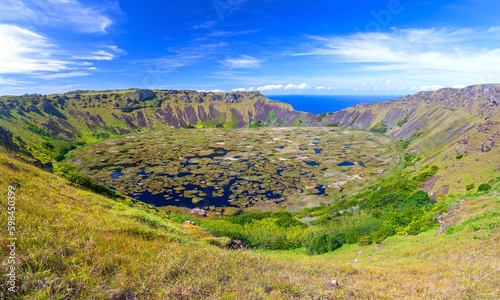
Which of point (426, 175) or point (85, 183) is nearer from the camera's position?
point (85, 183)

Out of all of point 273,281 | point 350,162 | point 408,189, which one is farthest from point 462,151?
point 273,281

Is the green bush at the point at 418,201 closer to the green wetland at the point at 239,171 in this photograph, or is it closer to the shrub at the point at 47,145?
the green wetland at the point at 239,171

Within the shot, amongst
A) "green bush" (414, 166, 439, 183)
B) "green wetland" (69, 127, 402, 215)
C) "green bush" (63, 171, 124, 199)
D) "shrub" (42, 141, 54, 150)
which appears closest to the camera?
"green bush" (63, 171, 124, 199)

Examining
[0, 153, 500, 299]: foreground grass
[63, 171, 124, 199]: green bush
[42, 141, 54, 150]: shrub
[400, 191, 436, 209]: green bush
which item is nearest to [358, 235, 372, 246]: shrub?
[400, 191, 436, 209]: green bush

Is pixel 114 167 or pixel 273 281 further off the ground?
pixel 273 281

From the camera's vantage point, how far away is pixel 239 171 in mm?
105312

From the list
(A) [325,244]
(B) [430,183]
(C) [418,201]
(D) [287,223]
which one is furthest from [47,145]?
(B) [430,183]

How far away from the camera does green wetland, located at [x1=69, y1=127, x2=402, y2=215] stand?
256 feet

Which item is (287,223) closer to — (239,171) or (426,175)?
(426,175)

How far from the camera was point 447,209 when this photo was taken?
115ft

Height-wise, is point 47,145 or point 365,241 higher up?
point 47,145

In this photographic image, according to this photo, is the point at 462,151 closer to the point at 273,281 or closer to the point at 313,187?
the point at 313,187

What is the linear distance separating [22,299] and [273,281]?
769 cm

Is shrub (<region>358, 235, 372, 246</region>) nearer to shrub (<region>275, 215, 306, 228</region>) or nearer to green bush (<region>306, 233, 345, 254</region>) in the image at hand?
green bush (<region>306, 233, 345, 254</region>)
